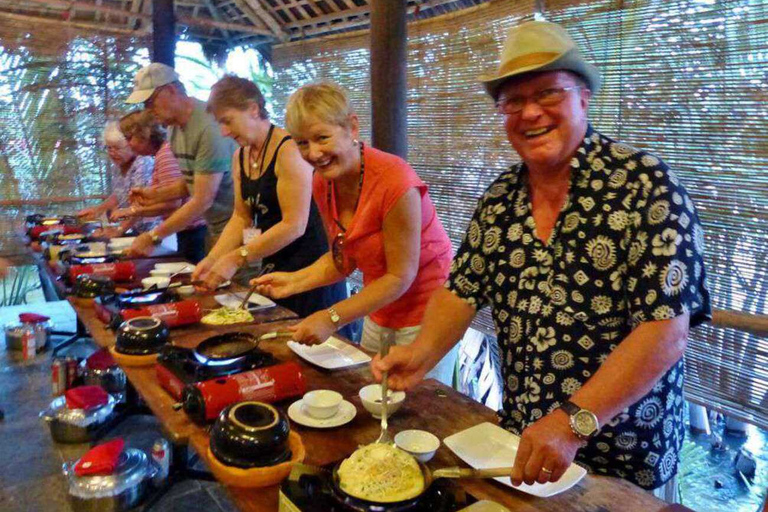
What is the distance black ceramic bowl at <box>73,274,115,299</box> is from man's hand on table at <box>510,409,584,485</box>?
2.06 meters

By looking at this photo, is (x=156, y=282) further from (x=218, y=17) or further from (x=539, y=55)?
(x=218, y=17)

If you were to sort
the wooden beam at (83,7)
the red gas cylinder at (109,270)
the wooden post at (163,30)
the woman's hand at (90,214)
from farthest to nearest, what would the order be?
the wooden beam at (83,7), the wooden post at (163,30), the woman's hand at (90,214), the red gas cylinder at (109,270)

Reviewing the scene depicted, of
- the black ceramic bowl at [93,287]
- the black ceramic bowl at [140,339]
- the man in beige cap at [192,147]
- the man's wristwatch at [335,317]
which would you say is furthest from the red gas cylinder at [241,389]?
the man in beige cap at [192,147]

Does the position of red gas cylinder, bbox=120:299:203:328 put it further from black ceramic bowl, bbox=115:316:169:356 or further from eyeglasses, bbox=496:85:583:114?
eyeglasses, bbox=496:85:583:114

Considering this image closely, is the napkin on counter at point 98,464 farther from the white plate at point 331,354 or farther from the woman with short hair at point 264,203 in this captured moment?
the white plate at point 331,354

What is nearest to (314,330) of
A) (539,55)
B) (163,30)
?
(539,55)

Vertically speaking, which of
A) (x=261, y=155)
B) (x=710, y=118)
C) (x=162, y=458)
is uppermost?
(x=710, y=118)

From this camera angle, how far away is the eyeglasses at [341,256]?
206cm

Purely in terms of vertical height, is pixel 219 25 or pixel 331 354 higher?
pixel 219 25

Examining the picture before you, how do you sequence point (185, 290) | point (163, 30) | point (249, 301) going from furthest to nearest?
point (163, 30) < point (185, 290) < point (249, 301)

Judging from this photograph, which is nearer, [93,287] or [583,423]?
[583,423]

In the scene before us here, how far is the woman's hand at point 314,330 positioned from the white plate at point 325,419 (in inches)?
11.7

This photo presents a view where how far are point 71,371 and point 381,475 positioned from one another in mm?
3166

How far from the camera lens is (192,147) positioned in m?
3.25
